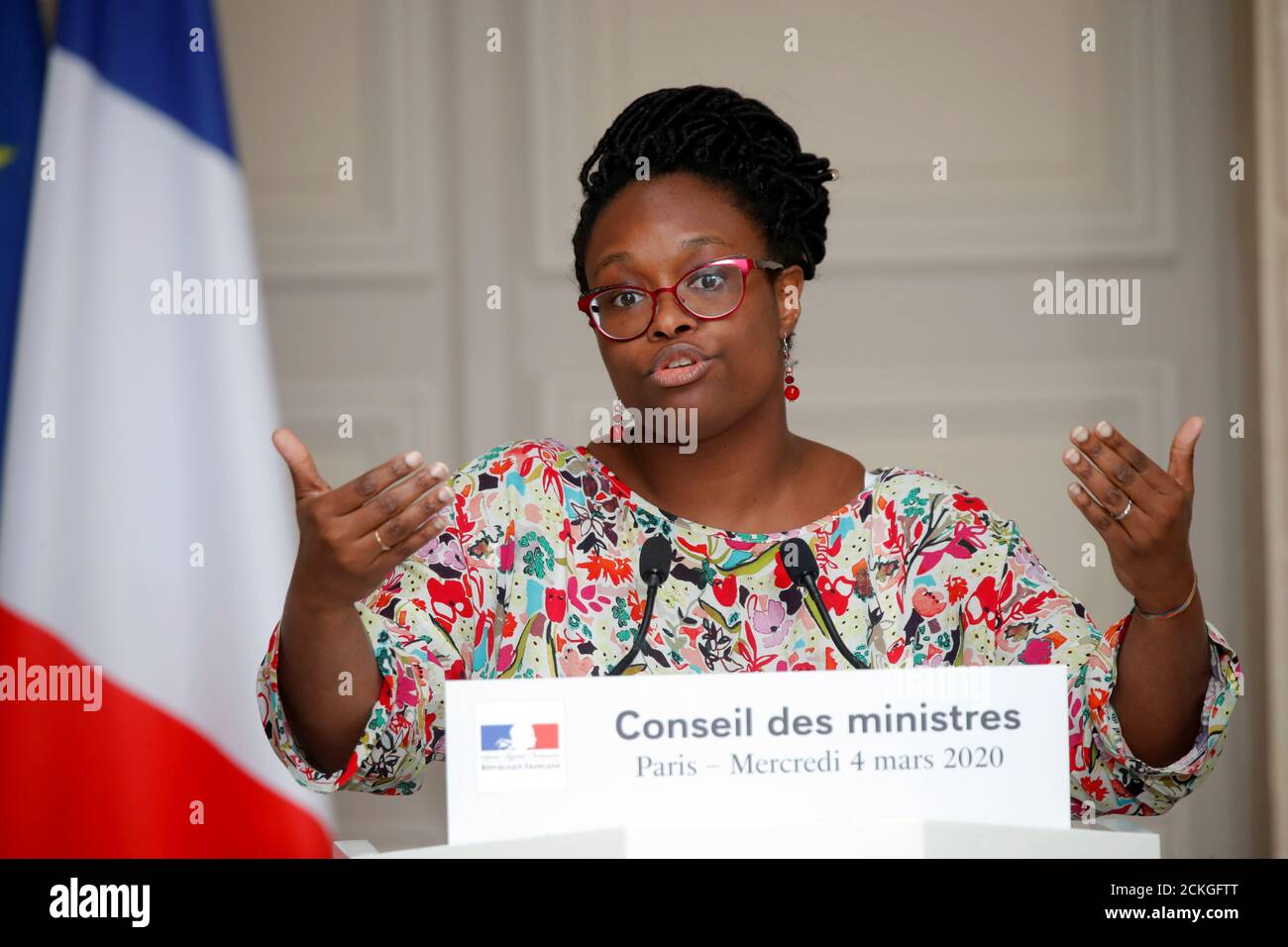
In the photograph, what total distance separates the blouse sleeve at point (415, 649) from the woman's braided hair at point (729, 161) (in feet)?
1.75

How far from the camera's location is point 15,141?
2.65m

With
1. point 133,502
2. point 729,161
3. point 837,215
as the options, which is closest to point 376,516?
point 729,161

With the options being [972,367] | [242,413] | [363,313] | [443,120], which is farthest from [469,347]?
[972,367]

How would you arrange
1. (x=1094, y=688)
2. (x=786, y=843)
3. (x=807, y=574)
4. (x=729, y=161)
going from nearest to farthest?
(x=786, y=843)
(x=1094, y=688)
(x=807, y=574)
(x=729, y=161)

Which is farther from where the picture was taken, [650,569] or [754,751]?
[650,569]

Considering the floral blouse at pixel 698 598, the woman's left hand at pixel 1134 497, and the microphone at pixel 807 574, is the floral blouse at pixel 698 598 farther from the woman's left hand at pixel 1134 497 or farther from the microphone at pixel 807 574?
the woman's left hand at pixel 1134 497

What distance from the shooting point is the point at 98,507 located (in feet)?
8.31

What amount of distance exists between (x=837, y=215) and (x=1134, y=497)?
1973mm

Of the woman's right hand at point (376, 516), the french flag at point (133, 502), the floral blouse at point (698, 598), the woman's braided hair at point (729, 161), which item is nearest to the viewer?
the woman's right hand at point (376, 516)

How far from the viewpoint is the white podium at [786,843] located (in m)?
1.16

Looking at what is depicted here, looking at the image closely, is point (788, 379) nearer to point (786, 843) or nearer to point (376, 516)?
point (376, 516)

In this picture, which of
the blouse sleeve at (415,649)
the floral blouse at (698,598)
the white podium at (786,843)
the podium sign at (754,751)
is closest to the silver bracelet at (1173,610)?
the floral blouse at (698,598)

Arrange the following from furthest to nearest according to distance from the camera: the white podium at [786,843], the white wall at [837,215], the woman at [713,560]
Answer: the white wall at [837,215]
the woman at [713,560]
the white podium at [786,843]

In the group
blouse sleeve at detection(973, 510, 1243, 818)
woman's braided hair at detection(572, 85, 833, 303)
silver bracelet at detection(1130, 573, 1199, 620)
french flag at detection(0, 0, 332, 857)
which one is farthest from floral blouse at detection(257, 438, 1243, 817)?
french flag at detection(0, 0, 332, 857)
